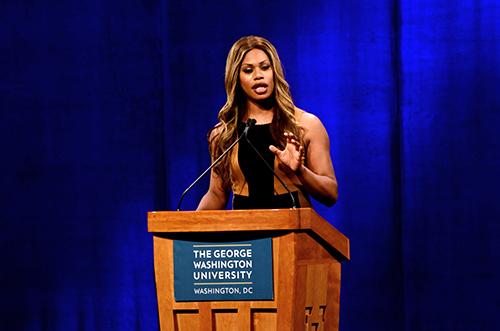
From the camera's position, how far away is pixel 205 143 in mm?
4008

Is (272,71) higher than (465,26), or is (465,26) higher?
(465,26)

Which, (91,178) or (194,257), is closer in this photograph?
(194,257)

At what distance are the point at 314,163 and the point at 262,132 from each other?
193 mm

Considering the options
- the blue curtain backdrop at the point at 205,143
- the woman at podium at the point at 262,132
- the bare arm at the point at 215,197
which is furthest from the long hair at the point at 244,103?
the blue curtain backdrop at the point at 205,143

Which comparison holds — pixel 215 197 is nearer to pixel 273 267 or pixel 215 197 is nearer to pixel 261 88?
pixel 261 88

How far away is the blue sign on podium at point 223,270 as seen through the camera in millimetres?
2041

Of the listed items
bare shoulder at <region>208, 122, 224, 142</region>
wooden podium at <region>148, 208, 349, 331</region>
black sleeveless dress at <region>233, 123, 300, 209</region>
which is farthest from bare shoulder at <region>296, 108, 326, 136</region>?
wooden podium at <region>148, 208, 349, 331</region>

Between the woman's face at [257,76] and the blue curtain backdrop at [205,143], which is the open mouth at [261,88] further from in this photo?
the blue curtain backdrop at [205,143]

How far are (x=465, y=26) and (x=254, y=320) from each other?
7.22 feet

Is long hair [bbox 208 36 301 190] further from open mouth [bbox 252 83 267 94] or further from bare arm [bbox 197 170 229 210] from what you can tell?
bare arm [bbox 197 170 229 210]

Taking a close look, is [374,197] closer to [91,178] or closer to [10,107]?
[91,178]

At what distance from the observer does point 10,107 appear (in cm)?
419

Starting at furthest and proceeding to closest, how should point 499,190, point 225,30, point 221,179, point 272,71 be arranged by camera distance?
point 225,30, point 499,190, point 221,179, point 272,71

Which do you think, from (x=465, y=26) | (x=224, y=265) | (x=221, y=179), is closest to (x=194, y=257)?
(x=224, y=265)
